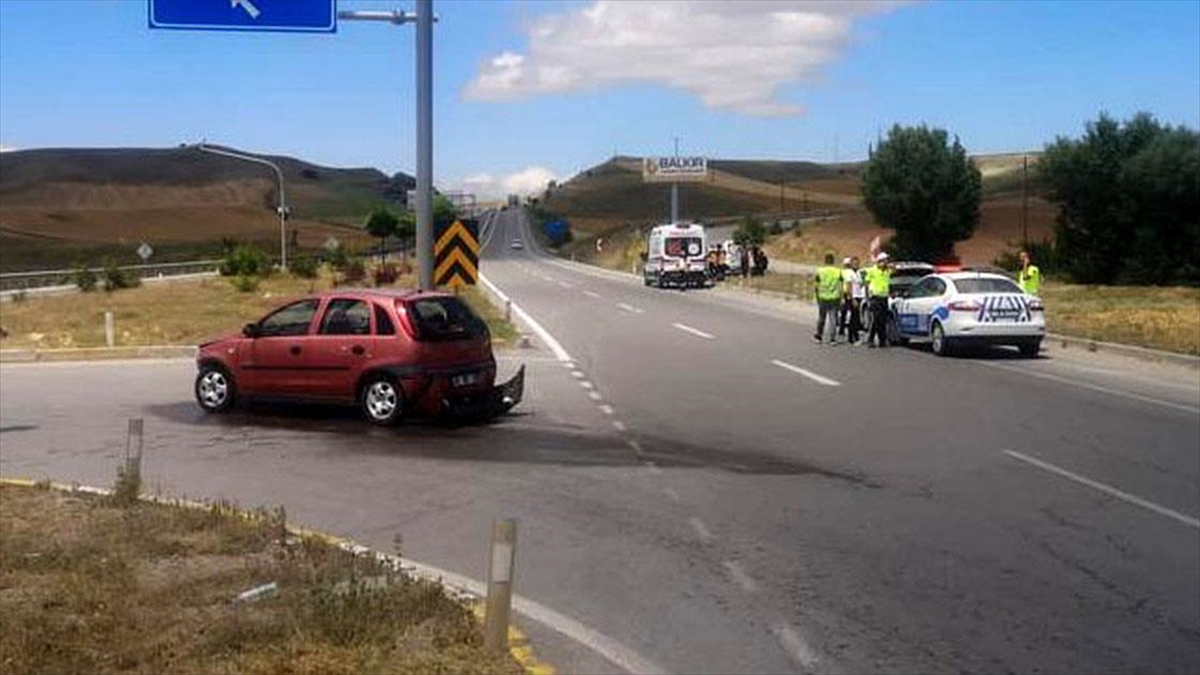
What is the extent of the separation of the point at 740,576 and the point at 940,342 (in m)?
18.0

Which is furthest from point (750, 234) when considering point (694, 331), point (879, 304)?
point (879, 304)

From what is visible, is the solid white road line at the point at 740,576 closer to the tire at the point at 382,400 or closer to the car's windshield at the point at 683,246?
the tire at the point at 382,400

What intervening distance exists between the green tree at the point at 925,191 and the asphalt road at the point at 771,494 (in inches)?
1878

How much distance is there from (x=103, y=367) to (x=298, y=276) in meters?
41.3

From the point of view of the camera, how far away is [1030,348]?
2531cm

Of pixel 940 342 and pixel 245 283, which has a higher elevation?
pixel 940 342

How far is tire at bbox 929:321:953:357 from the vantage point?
25359mm

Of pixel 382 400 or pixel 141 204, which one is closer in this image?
pixel 382 400

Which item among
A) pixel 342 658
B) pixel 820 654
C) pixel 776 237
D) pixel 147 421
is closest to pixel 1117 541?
pixel 820 654

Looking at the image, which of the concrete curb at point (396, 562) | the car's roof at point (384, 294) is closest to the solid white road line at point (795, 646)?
the concrete curb at point (396, 562)

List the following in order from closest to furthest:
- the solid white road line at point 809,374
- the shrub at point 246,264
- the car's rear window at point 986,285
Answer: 1. the solid white road line at point 809,374
2. the car's rear window at point 986,285
3. the shrub at point 246,264

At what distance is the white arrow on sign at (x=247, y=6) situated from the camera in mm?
18344

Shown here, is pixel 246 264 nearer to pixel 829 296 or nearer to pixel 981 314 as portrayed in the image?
pixel 829 296

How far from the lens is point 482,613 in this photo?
705 cm
